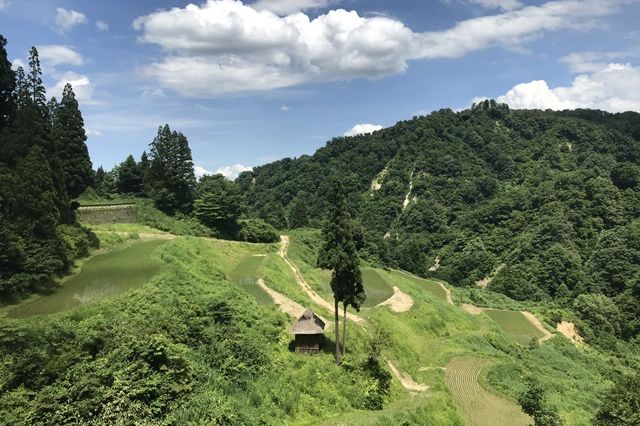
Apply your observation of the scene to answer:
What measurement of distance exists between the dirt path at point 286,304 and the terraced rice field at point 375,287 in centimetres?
975

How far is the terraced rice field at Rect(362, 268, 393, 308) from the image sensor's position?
149ft

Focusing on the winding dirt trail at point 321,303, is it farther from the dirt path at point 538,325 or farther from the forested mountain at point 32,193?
the dirt path at point 538,325

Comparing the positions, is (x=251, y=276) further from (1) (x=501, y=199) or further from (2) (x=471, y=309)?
(1) (x=501, y=199)

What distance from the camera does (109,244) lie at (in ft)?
120

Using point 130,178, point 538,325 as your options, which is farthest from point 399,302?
point 130,178

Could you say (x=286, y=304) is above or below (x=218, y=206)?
below

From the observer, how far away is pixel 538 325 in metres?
59.4

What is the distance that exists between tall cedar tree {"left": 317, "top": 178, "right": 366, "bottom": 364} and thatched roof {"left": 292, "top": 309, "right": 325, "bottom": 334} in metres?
1.13

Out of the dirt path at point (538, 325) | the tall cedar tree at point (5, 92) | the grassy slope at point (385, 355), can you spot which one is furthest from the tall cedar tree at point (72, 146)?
the dirt path at point (538, 325)

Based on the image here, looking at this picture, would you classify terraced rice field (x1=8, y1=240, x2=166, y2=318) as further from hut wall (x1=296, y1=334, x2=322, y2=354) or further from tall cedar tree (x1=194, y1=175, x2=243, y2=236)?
tall cedar tree (x1=194, y1=175, x2=243, y2=236)

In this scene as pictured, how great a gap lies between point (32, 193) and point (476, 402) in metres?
29.4

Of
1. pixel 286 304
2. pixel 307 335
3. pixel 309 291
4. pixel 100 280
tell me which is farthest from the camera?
pixel 309 291

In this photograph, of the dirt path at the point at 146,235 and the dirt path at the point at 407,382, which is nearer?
the dirt path at the point at 407,382

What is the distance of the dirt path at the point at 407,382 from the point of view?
2957cm
